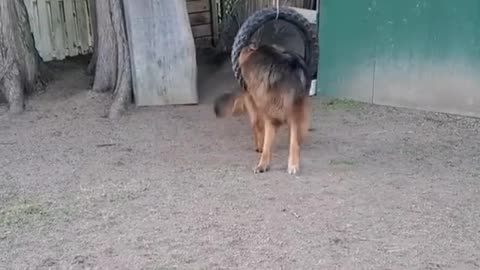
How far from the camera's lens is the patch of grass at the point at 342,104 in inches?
237

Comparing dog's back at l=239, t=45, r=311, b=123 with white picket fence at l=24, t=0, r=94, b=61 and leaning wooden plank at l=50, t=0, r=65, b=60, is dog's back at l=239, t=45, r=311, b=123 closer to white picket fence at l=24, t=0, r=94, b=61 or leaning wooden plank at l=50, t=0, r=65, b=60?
white picket fence at l=24, t=0, r=94, b=61

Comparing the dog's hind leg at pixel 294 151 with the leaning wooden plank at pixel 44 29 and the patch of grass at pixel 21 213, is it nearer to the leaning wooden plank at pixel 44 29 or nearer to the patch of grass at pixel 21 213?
the patch of grass at pixel 21 213

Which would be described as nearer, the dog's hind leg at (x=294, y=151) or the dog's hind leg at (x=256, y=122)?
the dog's hind leg at (x=294, y=151)

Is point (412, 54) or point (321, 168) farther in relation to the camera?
point (412, 54)

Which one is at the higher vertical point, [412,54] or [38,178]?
[412,54]

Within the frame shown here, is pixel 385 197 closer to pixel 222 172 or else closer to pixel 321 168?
pixel 321 168

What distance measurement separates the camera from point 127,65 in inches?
243

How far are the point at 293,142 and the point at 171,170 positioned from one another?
897 mm

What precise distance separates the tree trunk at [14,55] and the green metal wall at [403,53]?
10.4 ft

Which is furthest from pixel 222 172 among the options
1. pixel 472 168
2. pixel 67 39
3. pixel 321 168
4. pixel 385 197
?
pixel 67 39

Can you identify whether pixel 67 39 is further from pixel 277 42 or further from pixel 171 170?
pixel 171 170

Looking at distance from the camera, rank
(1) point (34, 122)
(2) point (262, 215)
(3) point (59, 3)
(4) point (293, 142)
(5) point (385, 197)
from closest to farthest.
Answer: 1. (2) point (262, 215)
2. (5) point (385, 197)
3. (4) point (293, 142)
4. (1) point (34, 122)
5. (3) point (59, 3)

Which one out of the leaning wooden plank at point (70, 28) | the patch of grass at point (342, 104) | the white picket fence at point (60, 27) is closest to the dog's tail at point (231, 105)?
the patch of grass at point (342, 104)

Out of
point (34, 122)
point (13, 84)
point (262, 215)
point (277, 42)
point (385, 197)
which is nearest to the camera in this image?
point (262, 215)
